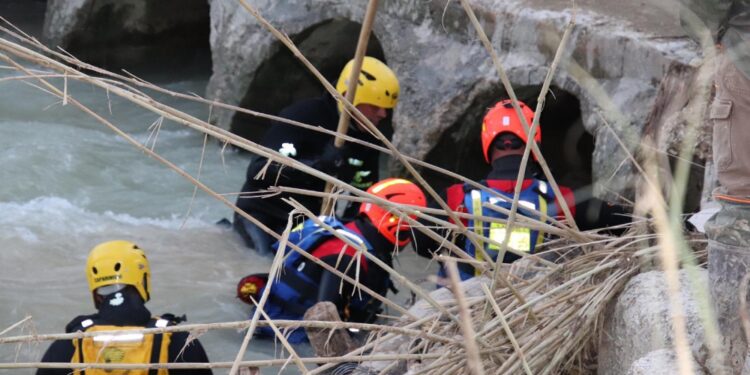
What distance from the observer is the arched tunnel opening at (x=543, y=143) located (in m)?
6.86

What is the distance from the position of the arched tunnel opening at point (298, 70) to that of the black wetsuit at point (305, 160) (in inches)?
82.1

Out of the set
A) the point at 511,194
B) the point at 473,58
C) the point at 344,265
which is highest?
the point at 473,58

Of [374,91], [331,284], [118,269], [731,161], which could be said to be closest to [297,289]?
[331,284]

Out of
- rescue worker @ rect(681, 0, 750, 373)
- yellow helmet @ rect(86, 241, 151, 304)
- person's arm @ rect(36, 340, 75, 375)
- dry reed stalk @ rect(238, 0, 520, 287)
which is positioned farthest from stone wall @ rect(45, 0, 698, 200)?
person's arm @ rect(36, 340, 75, 375)

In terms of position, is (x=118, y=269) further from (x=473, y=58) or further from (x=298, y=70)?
(x=298, y=70)

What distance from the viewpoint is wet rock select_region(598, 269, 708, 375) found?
2623 millimetres

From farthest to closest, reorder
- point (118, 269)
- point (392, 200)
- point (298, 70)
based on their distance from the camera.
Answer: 1. point (298, 70)
2. point (392, 200)
3. point (118, 269)

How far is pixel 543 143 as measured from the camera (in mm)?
7922

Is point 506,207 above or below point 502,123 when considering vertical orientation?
below

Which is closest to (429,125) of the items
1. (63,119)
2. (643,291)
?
(63,119)

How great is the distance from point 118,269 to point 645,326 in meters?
1.96

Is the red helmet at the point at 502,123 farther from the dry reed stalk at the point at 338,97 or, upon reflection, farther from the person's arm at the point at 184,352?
the dry reed stalk at the point at 338,97

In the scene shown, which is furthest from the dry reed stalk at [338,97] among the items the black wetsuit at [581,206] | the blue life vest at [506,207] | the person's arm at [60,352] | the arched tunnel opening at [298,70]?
the arched tunnel opening at [298,70]

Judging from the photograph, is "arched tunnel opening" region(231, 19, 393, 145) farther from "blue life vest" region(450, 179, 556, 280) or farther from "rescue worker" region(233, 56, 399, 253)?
"blue life vest" region(450, 179, 556, 280)
